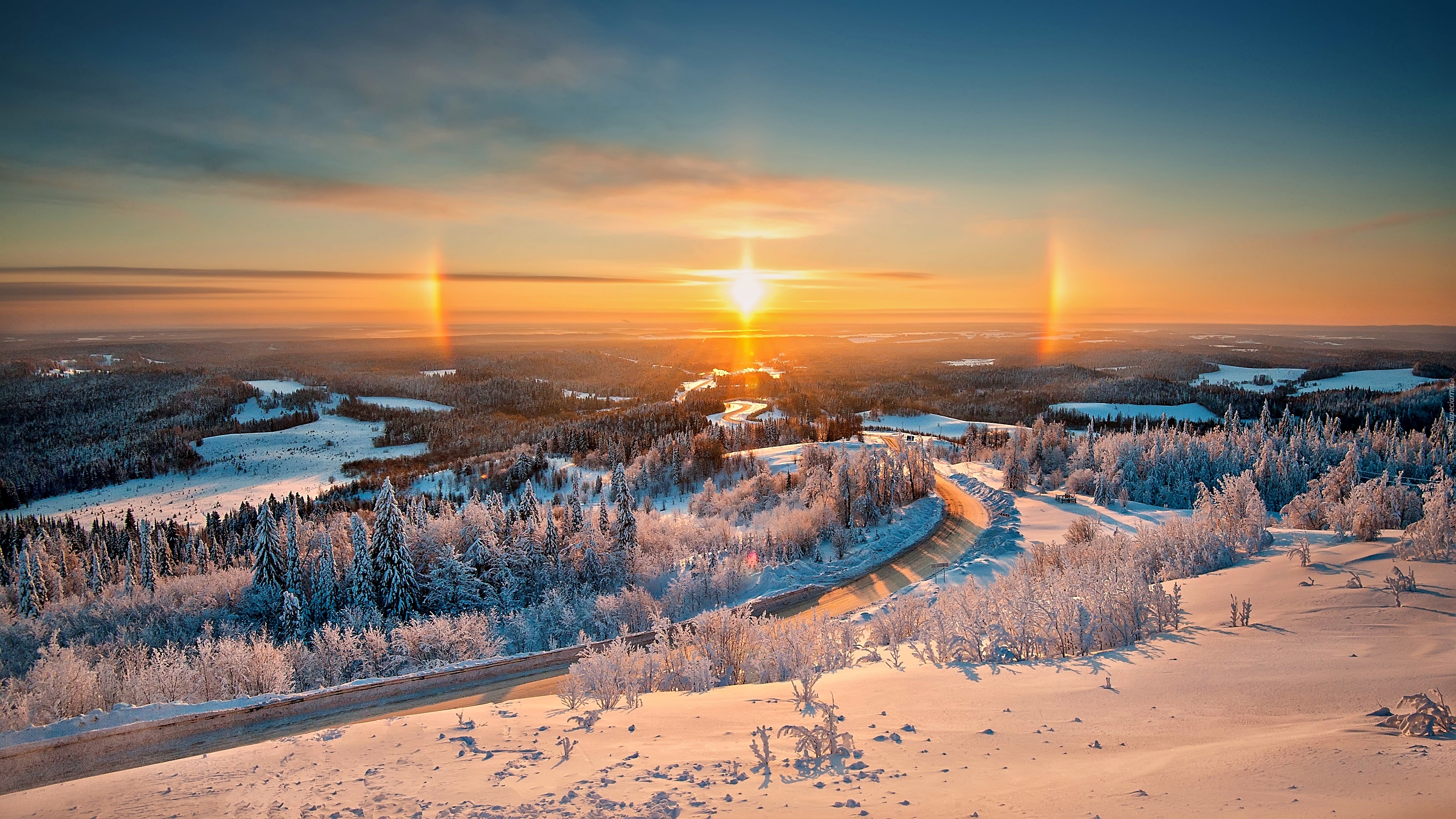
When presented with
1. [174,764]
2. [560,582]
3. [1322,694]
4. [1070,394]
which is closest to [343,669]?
[560,582]

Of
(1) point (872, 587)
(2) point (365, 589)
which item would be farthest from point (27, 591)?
(1) point (872, 587)

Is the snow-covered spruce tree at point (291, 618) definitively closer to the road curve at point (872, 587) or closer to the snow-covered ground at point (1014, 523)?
the road curve at point (872, 587)

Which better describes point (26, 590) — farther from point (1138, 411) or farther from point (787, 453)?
point (1138, 411)

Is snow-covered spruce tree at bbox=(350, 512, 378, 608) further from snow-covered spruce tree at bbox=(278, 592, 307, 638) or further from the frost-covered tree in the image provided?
the frost-covered tree

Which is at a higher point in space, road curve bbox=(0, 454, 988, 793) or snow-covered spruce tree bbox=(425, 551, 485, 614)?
road curve bbox=(0, 454, 988, 793)

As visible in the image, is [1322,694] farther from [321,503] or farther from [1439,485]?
[321,503]

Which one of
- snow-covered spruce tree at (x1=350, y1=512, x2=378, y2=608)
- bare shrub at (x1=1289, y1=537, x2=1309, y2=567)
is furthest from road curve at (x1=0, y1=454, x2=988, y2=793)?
snow-covered spruce tree at (x1=350, y1=512, x2=378, y2=608)
